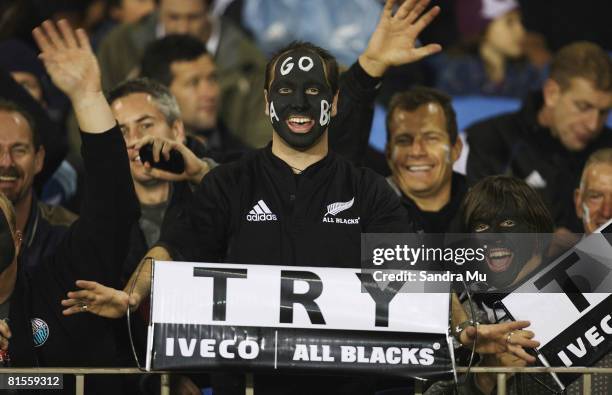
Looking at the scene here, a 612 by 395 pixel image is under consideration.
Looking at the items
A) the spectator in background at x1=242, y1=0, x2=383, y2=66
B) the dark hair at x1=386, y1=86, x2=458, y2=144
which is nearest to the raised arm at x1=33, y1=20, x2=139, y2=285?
the dark hair at x1=386, y1=86, x2=458, y2=144

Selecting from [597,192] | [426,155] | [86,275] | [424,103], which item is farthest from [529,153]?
[86,275]

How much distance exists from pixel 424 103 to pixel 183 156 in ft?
5.11

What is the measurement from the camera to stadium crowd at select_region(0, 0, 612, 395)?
15.6 feet

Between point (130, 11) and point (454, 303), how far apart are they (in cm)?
553

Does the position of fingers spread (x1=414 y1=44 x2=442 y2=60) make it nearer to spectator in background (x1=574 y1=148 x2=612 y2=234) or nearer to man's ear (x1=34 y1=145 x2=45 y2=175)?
spectator in background (x1=574 y1=148 x2=612 y2=234)

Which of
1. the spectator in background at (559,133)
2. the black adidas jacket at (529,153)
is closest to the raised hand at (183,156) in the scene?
the black adidas jacket at (529,153)

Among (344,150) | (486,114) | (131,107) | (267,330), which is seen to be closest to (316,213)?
(267,330)

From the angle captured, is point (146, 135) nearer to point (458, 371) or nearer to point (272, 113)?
point (272, 113)

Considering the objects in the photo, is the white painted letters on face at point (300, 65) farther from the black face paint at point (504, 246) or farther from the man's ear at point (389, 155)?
the man's ear at point (389, 155)

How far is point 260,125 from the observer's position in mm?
8195

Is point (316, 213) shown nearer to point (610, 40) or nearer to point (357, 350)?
point (357, 350)

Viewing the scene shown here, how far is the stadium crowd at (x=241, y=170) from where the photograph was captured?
188 inches

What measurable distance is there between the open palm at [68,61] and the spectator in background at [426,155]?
1836 millimetres

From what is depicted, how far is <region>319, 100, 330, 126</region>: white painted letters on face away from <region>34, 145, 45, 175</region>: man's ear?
1.61 meters
